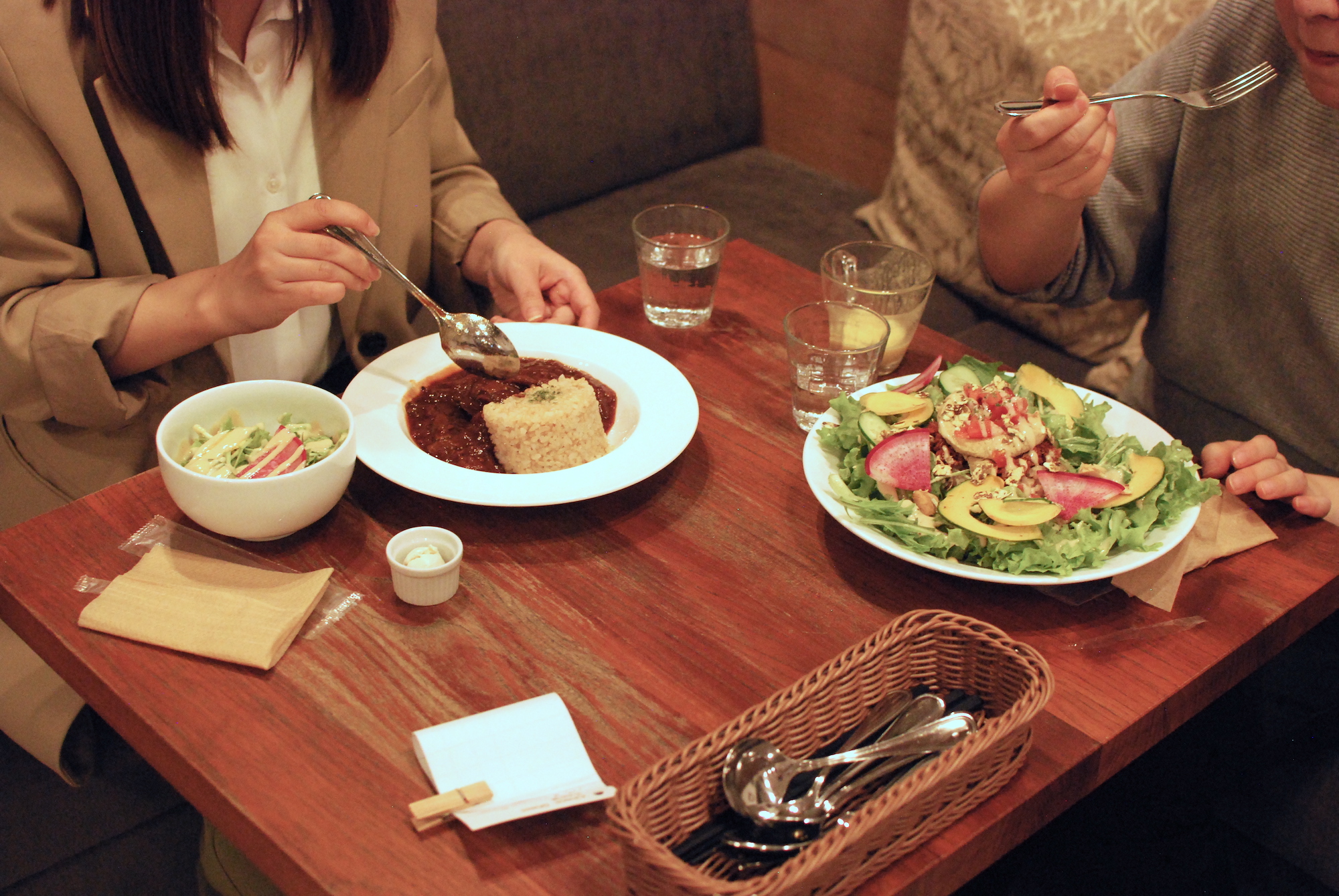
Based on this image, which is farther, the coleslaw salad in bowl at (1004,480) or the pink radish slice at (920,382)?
the pink radish slice at (920,382)

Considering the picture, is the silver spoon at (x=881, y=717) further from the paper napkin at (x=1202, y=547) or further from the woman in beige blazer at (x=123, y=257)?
the woman in beige blazer at (x=123, y=257)

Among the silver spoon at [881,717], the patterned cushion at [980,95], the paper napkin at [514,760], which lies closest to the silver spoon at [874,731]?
the silver spoon at [881,717]

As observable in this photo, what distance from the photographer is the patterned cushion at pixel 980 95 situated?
244 centimetres

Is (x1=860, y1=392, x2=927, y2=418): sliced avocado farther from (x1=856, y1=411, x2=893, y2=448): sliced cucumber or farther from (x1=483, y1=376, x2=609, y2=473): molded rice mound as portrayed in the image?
(x1=483, y1=376, x2=609, y2=473): molded rice mound

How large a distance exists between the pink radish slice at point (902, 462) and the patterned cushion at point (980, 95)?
151 cm

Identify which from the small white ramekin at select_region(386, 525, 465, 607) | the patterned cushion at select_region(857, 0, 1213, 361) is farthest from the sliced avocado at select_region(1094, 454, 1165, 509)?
the patterned cushion at select_region(857, 0, 1213, 361)

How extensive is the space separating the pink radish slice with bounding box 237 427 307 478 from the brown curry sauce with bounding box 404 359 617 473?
0.58 ft

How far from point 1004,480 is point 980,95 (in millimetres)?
1790

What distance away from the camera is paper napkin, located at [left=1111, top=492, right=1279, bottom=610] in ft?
3.86

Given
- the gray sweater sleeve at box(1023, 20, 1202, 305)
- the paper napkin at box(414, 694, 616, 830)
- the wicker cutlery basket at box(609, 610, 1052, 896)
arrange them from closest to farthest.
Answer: the wicker cutlery basket at box(609, 610, 1052, 896) < the paper napkin at box(414, 694, 616, 830) < the gray sweater sleeve at box(1023, 20, 1202, 305)

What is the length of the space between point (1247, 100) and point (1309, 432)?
562 mm

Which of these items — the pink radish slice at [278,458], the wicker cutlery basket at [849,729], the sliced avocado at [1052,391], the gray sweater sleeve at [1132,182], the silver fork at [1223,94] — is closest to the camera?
the wicker cutlery basket at [849,729]

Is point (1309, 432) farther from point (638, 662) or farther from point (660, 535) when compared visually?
point (638, 662)

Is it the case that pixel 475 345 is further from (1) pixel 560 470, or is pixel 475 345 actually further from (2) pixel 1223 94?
(2) pixel 1223 94
